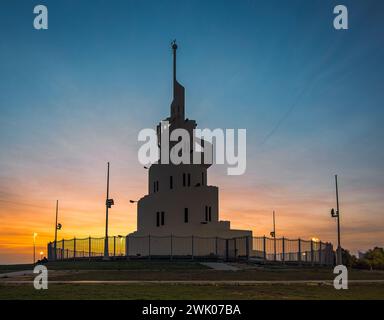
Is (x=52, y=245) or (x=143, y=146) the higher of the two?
(x=143, y=146)

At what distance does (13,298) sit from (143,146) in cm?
4515

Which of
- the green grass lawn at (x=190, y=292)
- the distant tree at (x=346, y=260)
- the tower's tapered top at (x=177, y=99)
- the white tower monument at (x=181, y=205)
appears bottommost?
the distant tree at (x=346, y=260)

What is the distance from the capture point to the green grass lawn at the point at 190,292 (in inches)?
654

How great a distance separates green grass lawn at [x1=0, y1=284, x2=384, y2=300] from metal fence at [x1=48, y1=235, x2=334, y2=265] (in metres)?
26.0

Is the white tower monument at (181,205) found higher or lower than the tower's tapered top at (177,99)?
lower

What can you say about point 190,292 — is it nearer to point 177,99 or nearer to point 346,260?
point 177,99

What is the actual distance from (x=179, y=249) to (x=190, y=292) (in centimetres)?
3405

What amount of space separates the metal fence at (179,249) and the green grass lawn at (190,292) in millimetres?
25996

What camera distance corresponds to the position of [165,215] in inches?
2116

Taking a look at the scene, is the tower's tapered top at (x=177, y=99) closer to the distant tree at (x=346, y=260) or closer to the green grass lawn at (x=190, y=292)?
the distant tree at (x=346, y=260)

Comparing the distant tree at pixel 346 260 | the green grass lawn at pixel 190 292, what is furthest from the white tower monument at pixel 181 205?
the green grass lawn at pixel 190 292
